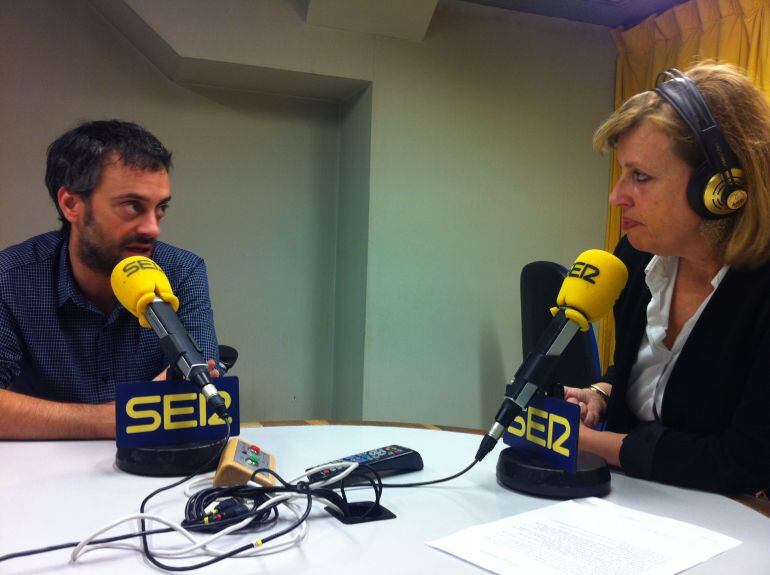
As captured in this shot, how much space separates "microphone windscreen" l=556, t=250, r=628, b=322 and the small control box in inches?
21.8

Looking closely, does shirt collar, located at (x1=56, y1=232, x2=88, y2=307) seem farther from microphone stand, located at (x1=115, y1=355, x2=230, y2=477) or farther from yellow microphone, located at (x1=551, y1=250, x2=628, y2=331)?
yellow microphone, located at (x1=551, y1=250, x2=628, y2=331)

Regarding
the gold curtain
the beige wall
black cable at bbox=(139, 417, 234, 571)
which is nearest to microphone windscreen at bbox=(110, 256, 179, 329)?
black cable at bbox=(139, 417, 234, 571)

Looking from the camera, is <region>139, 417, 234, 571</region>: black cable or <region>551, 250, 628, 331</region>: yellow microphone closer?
<region>139, 417, 234, 571</region>: black cable

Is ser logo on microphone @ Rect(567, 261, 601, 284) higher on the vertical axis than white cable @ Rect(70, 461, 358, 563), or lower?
higher

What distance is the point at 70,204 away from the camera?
64.6 inches

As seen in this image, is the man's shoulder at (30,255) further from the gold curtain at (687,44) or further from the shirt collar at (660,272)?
the gold curtain at (687,44)

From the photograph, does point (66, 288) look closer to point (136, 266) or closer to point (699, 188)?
point (136, 266)

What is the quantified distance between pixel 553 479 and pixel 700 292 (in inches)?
23.0

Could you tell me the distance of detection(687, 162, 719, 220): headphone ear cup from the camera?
1.14 metres

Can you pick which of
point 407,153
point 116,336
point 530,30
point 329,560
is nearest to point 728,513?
point 329,560

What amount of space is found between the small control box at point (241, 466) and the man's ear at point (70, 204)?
889 mm

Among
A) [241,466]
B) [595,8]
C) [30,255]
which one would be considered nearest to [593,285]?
[241,466]

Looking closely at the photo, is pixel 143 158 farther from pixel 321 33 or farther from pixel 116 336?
pixel 321 33

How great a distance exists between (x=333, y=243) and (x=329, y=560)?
2.58m
